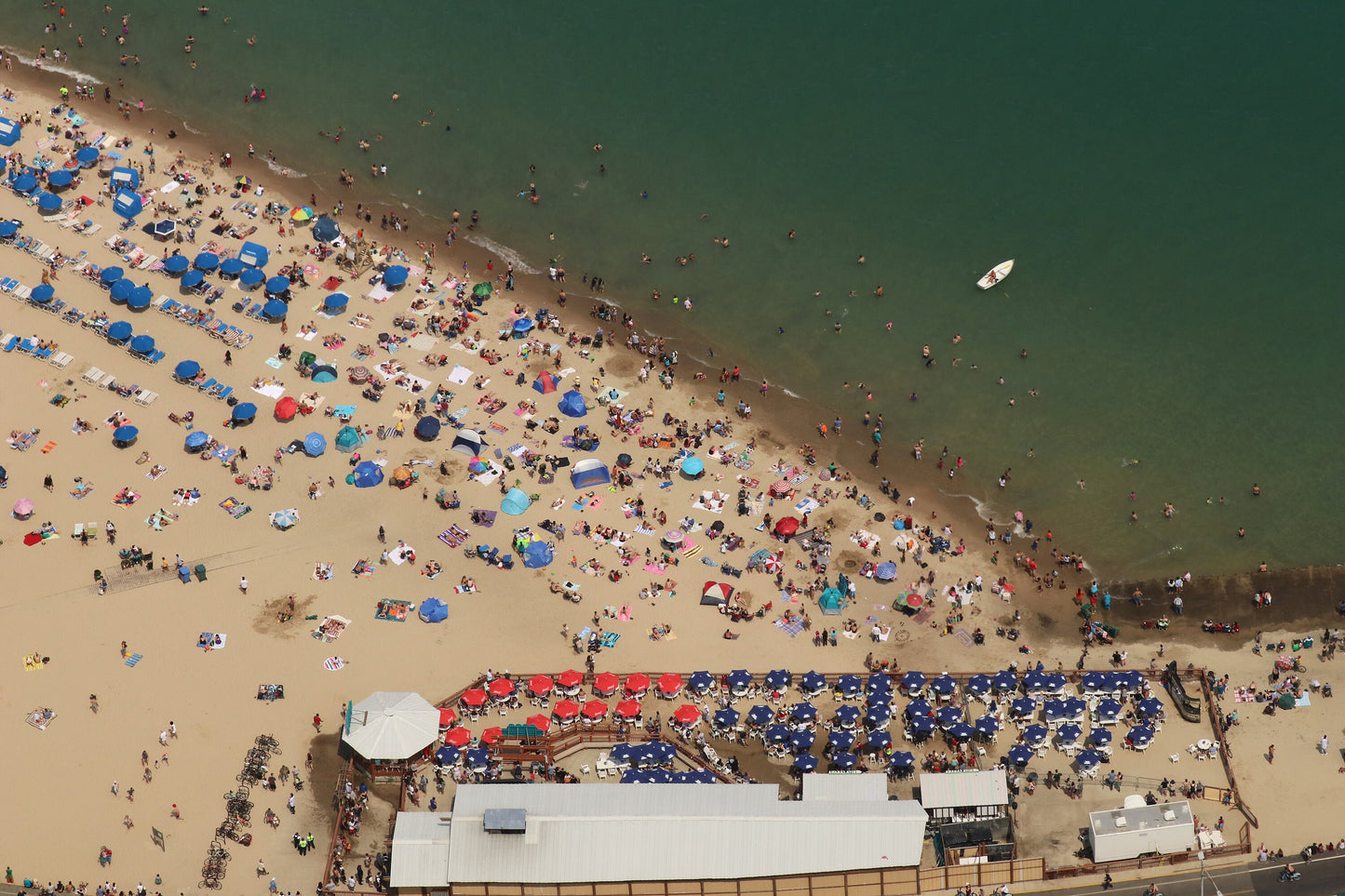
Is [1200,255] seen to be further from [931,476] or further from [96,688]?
[96,688]

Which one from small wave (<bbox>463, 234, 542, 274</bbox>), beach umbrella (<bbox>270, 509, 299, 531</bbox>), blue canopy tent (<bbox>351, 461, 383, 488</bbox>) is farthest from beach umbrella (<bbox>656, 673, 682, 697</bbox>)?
small wave (<bbox>463, 234, 542, 274</bbox>)

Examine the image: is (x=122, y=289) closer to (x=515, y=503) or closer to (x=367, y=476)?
(x=367, y=476)

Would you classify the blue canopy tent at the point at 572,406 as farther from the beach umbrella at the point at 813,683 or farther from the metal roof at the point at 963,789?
the metal roof at the point at 963,789

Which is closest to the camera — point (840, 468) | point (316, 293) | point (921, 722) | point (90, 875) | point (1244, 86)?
point (90, 875)

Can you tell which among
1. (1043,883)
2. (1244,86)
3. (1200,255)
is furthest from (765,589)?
(1244,86)

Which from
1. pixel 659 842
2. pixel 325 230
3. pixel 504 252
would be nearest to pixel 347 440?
pixel 325 230
